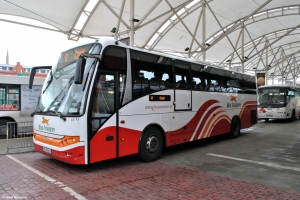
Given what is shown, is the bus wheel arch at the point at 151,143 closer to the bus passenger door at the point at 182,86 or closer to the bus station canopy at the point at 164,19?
the bus passenger door at the point at 182,86

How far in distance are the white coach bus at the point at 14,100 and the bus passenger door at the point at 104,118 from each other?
7.50m

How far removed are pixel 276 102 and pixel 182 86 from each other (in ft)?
47.4

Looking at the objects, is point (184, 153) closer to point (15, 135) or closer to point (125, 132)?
point (125, 132)

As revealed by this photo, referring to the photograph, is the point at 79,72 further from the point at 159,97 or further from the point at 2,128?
the point at 2,128

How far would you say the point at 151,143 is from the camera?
7.11m

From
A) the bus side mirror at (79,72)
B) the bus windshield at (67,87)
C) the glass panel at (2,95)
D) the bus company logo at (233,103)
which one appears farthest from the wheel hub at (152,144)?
the glass panel at (2,95)

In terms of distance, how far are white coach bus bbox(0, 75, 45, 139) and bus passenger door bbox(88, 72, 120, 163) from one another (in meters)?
7.50

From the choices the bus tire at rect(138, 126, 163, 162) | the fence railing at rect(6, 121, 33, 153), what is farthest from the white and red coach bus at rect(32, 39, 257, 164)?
the fence railing at rect(6, 121, 33, 153)

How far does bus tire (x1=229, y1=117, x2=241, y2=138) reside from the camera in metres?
11.5

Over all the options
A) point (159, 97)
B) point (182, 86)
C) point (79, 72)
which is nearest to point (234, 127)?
point (182, 86)

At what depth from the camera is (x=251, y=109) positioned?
43.2ft

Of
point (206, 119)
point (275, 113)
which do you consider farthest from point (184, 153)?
point (275, 113)

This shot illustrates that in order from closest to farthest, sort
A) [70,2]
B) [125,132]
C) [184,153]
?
[125,132], [184,153], [70,2]

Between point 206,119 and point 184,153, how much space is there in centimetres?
181
